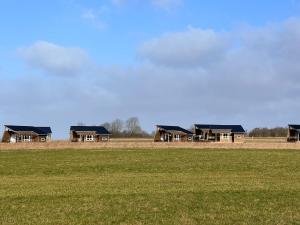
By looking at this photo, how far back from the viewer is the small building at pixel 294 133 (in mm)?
106106

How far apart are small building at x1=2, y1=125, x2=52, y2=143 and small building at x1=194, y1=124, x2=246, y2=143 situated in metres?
35.6

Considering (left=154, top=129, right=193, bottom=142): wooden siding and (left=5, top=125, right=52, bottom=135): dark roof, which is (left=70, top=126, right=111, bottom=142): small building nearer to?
(left=5, top=125, right=52, bottom=135): dark roof

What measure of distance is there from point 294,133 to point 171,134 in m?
27.3

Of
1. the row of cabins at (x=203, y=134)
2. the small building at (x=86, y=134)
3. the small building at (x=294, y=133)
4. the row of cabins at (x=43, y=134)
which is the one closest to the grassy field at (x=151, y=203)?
the row of cabins at (x=43, y=134)

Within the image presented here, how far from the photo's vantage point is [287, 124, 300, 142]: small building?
106 metres

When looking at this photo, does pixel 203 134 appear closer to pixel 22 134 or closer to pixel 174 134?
pixel 174 134

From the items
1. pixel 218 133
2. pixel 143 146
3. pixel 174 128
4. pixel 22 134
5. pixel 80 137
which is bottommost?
pixel 143 146

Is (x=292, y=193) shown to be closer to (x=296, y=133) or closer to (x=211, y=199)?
(x=211, y=199)

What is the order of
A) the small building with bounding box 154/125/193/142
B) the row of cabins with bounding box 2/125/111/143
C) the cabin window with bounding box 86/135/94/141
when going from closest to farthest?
the row of cabins with bounding box 2/125/111/143 < the cabin window with bounding box 86/135/94/141 < the small building with bounding box 154/125/193/142

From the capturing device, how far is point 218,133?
11231 cm

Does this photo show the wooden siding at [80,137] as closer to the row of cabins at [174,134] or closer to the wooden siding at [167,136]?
the row of cabins at [174,134]

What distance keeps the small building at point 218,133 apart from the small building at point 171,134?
241cm

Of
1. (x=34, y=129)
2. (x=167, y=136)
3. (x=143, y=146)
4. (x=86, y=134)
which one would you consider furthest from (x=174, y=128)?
(x=143, y=146)

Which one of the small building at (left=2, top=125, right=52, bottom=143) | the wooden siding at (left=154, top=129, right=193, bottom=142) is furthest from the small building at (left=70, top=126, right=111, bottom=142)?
the wooden siding at (left=154, top=129, right=193, bottom=142)
